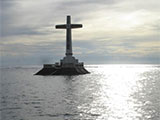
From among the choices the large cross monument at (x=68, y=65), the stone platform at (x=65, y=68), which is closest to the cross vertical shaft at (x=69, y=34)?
the large cross monument at (x=68, y=65)

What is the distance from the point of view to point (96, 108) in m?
34.2

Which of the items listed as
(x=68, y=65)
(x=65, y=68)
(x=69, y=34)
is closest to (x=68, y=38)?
(x=69, y=34)

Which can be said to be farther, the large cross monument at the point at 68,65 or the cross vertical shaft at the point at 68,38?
the cross vertical shaft at the point at 68,38

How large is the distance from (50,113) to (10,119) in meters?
4.85

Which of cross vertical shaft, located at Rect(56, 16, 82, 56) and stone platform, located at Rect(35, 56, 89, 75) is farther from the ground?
cross vertical shaft, located at Rect(56, 16, 82, 56)

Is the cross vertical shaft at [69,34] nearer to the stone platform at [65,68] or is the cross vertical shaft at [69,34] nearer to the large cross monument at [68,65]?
the large cross monument at [68,65]

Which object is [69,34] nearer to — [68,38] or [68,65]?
[68,38]

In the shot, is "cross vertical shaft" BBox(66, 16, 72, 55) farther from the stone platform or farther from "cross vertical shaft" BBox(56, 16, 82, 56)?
the stone platform

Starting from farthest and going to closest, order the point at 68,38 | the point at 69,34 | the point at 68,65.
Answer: the point at 69,34 < the point at 68,38 < the point at 68,65

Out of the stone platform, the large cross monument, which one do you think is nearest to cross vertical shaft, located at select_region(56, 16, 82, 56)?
the large cross monument

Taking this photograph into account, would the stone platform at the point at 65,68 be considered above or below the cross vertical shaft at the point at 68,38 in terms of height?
below

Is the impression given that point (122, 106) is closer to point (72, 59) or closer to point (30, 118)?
point (30, 118)

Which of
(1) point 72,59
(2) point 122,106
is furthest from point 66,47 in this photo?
(2) point 122,106

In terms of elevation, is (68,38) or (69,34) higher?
(69,34)
